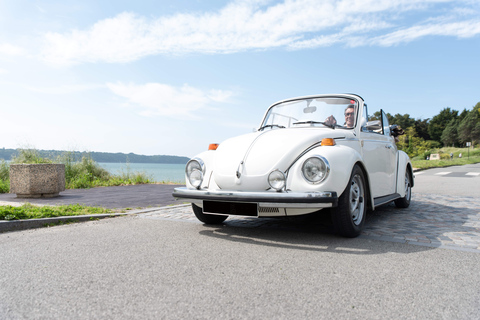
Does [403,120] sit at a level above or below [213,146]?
above

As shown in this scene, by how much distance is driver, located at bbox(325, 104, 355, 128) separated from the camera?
5.38 metres

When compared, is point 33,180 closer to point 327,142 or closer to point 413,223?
point 327,142

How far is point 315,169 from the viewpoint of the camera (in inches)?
159

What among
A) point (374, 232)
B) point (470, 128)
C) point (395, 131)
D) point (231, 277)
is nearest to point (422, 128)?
point (470, 128)

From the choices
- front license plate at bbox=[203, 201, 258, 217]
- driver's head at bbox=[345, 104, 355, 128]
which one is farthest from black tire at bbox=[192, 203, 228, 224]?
driver's head at bbox=[345, 104, 355, 128]

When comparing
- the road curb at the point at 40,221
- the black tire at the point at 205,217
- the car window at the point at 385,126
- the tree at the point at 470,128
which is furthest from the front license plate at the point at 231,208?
the tree at the point at 470,128

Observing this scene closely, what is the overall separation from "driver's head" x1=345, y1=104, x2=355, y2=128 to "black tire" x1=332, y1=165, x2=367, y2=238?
37.1 inches

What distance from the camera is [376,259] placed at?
11.6 ft

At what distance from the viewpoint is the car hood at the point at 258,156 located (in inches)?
164

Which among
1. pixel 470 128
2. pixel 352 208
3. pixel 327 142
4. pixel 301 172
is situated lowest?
→ pixel 352 208

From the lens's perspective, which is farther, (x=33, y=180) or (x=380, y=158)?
(x=33, y=180)

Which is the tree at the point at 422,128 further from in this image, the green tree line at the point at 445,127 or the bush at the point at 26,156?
the bush at the point at 26,156

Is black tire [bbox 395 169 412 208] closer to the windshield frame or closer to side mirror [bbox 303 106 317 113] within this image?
the windshield frame

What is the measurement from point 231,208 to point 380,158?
2656 mm
